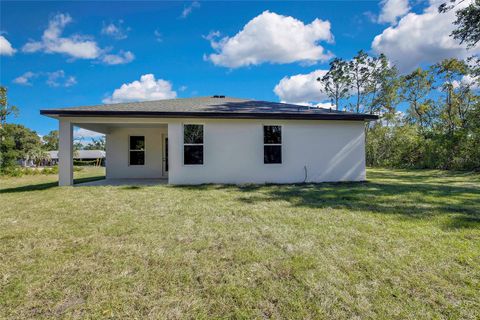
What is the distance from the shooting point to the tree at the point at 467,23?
11.7 metres

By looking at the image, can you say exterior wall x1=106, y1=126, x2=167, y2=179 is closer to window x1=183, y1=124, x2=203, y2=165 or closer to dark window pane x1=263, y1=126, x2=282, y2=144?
window x1=183, y1=124, x2=203, y2=165

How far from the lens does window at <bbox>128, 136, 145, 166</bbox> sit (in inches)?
491

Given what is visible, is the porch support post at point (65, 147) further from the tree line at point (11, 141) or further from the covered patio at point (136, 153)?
the tree line at point (11, 141)

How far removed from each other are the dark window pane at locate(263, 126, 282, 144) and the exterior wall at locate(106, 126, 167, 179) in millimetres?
5507

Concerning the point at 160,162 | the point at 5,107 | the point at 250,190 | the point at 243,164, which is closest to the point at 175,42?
the point at 160,162

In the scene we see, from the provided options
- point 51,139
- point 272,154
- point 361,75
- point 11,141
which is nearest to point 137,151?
point 272,154

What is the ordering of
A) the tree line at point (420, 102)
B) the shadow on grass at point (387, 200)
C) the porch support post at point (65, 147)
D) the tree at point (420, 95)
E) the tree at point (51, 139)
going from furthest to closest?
the tree at point (51, 139) → the tree at point (420, 95) → the tree line at point (420, 102) → the porch support post at point (65, 147) → the shadow on grass at point (387, 200)

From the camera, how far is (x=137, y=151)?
41.0 ft

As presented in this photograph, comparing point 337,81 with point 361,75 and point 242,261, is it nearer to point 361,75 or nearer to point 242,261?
point 361,75

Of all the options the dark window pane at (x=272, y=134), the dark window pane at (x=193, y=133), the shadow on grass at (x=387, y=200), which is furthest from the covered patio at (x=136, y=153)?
the dark window pane at (x=272, y=134)

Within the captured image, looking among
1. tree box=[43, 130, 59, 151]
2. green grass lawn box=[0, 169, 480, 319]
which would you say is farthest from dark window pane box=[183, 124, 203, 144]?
tree box=[43, 130, 59, 151]

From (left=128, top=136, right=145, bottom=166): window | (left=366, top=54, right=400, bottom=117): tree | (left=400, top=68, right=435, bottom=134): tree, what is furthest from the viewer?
(left=366, top=54, right=400, bottom=117): tree

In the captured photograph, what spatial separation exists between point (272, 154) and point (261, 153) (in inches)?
17.4

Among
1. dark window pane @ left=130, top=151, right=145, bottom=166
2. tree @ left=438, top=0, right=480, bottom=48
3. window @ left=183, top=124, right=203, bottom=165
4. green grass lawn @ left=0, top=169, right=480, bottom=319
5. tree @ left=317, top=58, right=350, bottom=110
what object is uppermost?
tree @ left=317, top=58, right=350, bottom=110
